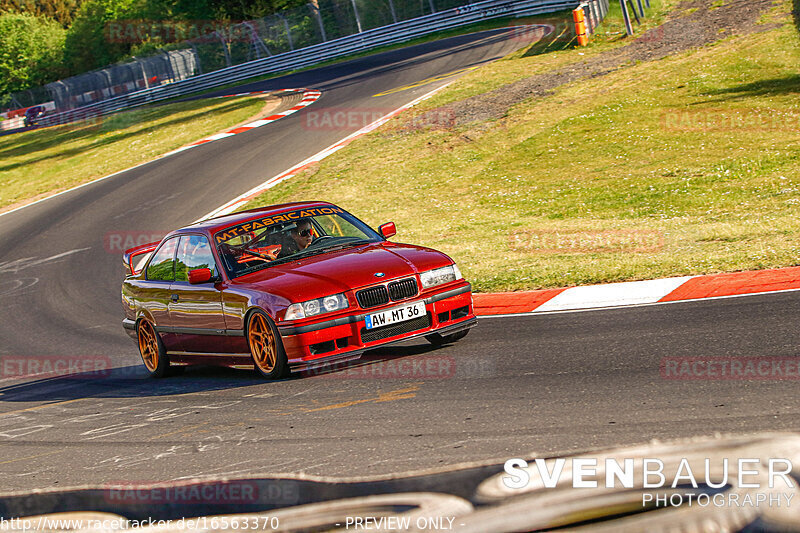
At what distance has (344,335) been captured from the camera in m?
7.29

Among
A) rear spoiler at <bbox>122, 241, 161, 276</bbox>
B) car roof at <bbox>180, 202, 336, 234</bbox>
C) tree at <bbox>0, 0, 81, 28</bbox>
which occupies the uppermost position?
tree at <bbox>0, 0, 81, 28</bbox>

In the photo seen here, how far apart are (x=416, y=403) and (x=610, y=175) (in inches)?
434

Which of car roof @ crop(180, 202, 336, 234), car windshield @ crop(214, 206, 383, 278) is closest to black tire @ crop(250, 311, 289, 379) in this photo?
car windshield @ crop(214, 206, 383, 278)

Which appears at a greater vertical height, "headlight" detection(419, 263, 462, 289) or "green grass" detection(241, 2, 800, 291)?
"headlight" detection(419, 263, 462, 289)

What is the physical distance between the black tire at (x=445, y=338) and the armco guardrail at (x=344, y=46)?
107 ft

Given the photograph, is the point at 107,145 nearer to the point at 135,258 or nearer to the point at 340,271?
the point at 135,258

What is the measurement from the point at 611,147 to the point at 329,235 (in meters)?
10.5

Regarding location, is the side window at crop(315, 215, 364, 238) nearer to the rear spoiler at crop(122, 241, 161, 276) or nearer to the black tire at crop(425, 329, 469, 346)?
the black tire at crop(425, 329, 469, 346)

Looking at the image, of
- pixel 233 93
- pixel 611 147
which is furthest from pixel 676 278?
pixel 233 93

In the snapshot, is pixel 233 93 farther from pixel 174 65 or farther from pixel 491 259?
pixel 491 259

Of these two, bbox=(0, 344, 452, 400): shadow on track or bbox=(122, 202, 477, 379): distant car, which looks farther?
bbox=(0, 344, 452, 400): shadow on track

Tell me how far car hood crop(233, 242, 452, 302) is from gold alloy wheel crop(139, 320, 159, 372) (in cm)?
179

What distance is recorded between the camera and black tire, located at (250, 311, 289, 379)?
7.34 meters

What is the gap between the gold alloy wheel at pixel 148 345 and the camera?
9.27 m
